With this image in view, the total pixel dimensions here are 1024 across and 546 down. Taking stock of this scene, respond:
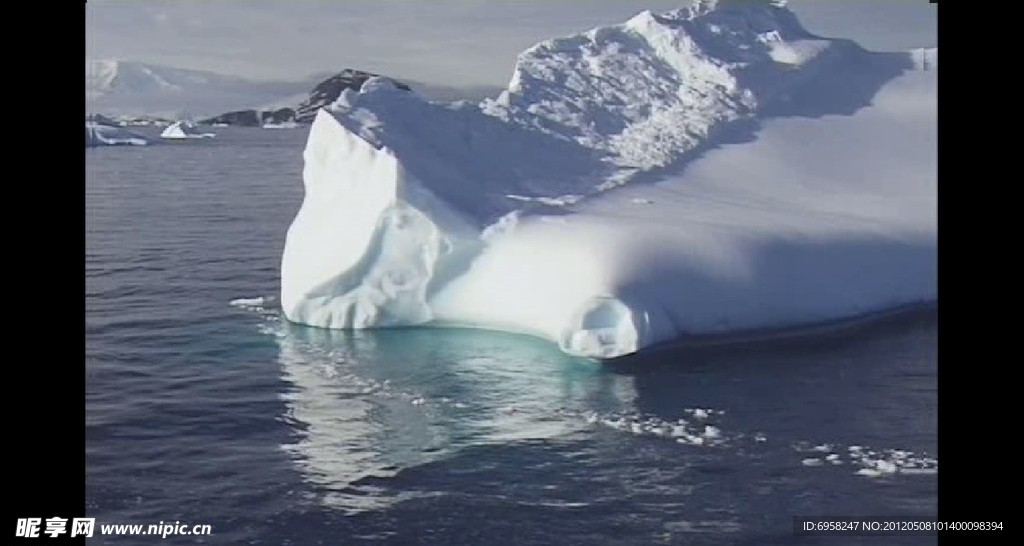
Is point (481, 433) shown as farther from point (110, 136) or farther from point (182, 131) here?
point (182, 131)

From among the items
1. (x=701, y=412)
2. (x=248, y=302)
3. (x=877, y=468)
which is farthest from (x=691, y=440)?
(x=248, y=302)

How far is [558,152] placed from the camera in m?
15.7

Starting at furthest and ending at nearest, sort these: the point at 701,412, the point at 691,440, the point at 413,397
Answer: the point at 413,397
the point at 701,412
the point at 691,440

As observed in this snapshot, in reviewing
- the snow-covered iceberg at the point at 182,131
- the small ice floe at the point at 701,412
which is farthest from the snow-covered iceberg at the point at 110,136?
the small ice floe at the point at 701,412

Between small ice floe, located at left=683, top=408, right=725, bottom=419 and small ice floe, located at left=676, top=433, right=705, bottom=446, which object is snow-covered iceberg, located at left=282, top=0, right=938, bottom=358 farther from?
small ice floe, located at left=676, top=433, right=705, bottom=446

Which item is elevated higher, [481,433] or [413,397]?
[413,397]

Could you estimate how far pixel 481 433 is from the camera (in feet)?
32.6

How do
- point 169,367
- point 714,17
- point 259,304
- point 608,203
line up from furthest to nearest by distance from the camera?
1. point 714,17
2. point 259,304
3. point 608,203
4. point 169,367

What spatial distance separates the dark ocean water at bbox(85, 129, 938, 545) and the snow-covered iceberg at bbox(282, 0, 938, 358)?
0.54 meters

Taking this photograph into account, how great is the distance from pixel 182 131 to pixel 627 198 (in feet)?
159

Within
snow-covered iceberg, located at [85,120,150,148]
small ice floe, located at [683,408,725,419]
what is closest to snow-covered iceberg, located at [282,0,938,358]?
small ice floe, located at [683,408,725,419]

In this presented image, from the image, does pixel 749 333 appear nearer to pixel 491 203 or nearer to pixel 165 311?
pixel 491 203

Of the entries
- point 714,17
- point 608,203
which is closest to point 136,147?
point 714,17

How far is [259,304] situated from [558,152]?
469 centimetres
